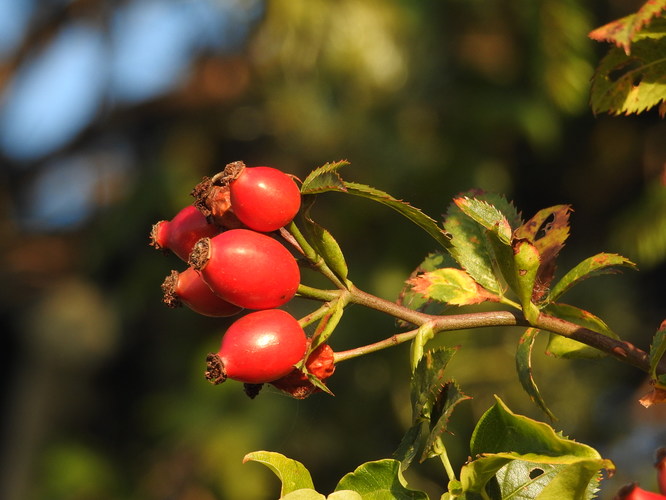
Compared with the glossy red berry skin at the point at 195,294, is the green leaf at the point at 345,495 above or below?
below

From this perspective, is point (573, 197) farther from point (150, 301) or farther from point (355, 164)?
point (150, 301)

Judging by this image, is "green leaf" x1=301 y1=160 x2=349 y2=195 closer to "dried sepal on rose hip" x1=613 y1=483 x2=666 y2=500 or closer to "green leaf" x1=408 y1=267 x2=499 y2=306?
"green leaf" x1=408 y1=267 x2=499 y2=306

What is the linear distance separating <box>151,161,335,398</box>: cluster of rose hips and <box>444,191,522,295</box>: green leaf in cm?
13

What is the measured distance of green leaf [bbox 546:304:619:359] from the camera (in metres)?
Answer: 0.58

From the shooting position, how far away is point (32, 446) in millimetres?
3387

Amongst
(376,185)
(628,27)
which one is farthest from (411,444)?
(376,185)

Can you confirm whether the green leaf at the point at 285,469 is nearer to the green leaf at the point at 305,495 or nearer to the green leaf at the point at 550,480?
the green leaf at the point at 305,495

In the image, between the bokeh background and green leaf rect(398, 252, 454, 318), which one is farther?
the bokeh background

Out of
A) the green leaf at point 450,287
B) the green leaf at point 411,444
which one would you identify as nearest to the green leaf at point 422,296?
the green leaf at point 450,287

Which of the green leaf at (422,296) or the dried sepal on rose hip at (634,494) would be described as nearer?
the dried sepal on rose hip at (634,494)

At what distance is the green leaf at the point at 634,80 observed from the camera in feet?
1.92

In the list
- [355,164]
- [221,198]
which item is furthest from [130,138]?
[221,198]

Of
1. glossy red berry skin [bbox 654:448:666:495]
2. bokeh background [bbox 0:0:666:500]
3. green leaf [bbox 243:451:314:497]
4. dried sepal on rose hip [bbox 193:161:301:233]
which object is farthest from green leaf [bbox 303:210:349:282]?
bokeh background [bbox 0:0:666:500]

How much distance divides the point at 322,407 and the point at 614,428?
2.92 feet
